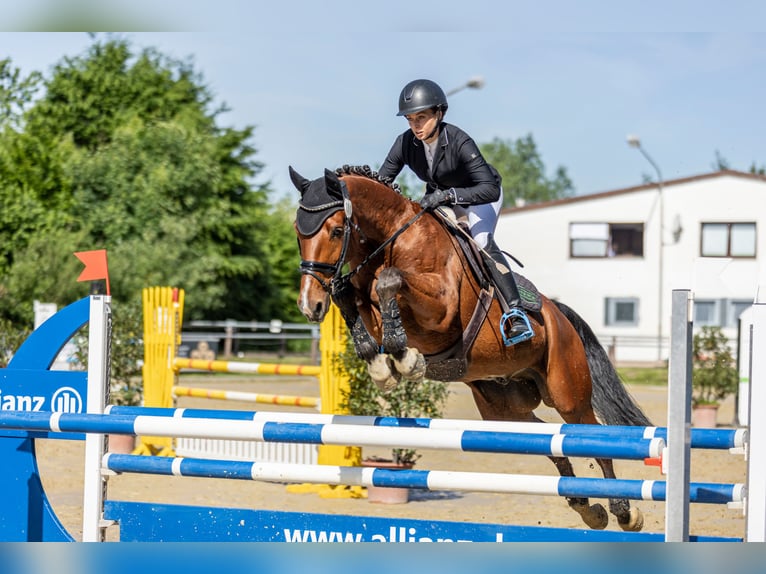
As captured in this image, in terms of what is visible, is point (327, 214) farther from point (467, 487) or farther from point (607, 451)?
point (607, 451)

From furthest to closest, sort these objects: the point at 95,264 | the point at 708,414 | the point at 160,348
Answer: the point at 708,414, the point at 160,348, the point at 95,264

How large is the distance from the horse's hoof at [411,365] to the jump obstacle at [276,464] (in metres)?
0.20

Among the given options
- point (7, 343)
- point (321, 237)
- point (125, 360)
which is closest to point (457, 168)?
point (321, 237)

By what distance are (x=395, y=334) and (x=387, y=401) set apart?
11.3ft

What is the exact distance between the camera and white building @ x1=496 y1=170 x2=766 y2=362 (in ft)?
83.0

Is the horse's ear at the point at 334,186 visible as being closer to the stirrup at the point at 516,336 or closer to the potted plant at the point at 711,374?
the stirrup at the point at 516,336

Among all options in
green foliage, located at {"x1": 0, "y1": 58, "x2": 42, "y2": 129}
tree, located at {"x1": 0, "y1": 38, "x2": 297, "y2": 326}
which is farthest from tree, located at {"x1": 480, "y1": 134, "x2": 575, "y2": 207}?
green foliage, located at {"x1": 0, "y1": 58, "x2": 42, "y2": 129}

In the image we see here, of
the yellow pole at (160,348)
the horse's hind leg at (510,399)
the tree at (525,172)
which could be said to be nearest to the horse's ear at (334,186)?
the horse's hind leg at (510,399)

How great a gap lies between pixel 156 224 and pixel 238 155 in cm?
641

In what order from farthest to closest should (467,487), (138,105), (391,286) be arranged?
(138,105)
(391,286)
(467,487)

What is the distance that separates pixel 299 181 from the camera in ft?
13.2

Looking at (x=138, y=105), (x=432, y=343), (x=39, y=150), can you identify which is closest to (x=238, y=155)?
(x=138, y=105)

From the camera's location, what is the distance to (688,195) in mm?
25641

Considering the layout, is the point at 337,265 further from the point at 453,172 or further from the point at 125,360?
the point at 125,360
